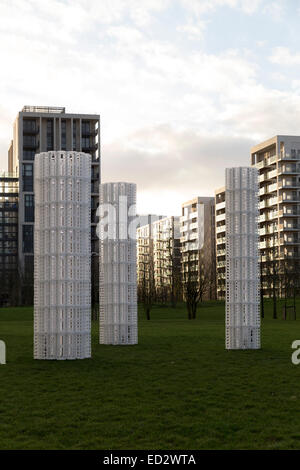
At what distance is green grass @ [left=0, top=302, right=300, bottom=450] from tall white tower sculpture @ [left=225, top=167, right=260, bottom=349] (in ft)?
3.90

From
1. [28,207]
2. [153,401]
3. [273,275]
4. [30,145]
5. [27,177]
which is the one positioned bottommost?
[153,401]

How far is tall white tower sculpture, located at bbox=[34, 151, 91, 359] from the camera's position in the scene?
18.9 meters

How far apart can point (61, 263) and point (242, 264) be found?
6.29 metres

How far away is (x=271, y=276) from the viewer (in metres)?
56.3

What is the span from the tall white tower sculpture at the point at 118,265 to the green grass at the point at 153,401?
12.4ft

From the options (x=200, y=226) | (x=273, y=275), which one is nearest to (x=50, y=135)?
(x=200, y=226)

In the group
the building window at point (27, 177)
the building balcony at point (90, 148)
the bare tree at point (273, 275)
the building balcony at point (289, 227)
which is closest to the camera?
the bare tree at point (273, 275)

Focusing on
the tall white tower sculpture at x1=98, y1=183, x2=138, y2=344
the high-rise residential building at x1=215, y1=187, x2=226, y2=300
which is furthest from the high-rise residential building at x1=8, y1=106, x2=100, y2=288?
the tall white tower sculpture at x1=98, y1=183, x2=138, y2=344

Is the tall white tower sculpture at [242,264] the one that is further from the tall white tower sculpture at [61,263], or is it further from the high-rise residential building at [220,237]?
the high-rise residential building at [220,237]

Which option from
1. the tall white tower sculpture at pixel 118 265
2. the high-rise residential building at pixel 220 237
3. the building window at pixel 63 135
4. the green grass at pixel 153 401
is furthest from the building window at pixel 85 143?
the green grass at pixel 153 401

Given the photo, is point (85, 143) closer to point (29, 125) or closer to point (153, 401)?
point (29, 125)

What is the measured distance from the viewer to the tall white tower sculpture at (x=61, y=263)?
18906 millimetres

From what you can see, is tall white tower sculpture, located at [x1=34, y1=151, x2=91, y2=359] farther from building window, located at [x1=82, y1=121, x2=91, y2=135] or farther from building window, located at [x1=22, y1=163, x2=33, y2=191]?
building window, located at [x1=82, y1=121, x2=91, y2=135]

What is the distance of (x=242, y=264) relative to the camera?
838 inches
